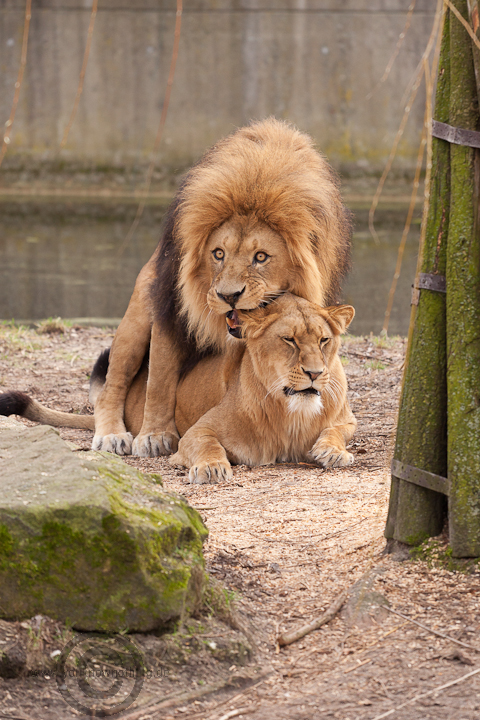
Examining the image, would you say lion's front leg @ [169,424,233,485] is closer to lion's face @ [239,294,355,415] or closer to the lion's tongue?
lion's face @ [239,294,355,415]

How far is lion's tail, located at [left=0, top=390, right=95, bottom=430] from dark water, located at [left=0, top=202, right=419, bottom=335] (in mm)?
2951

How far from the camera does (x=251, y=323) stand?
4051mm

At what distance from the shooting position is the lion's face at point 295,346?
156 inches

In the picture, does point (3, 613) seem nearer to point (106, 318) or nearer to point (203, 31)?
point (106, 318)

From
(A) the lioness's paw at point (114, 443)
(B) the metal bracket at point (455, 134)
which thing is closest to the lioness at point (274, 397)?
(A) the lioness's paw at point (114, 443)

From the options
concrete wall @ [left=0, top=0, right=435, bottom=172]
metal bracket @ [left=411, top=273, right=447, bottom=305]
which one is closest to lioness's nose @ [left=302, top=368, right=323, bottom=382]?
metal bracket @ [left=411, top=273, right=447, bottom=305]

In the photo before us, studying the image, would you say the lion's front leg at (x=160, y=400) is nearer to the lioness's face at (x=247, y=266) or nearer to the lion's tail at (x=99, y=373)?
the lion's tail at (x=99, y=373)

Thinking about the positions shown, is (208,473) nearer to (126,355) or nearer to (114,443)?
(114,443)

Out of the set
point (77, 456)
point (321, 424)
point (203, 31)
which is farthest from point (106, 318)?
point (203, 31)

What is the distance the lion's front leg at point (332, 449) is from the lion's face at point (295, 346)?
18cm

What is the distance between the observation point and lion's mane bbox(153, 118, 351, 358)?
4023 millimetres

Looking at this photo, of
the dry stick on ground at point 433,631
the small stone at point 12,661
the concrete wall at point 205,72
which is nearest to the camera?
the small stone at point 12,661

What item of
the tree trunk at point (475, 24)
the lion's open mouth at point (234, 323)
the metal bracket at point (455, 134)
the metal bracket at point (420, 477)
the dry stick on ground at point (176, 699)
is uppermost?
the tree trunk at point (475, 24)

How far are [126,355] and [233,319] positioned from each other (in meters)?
1.38
